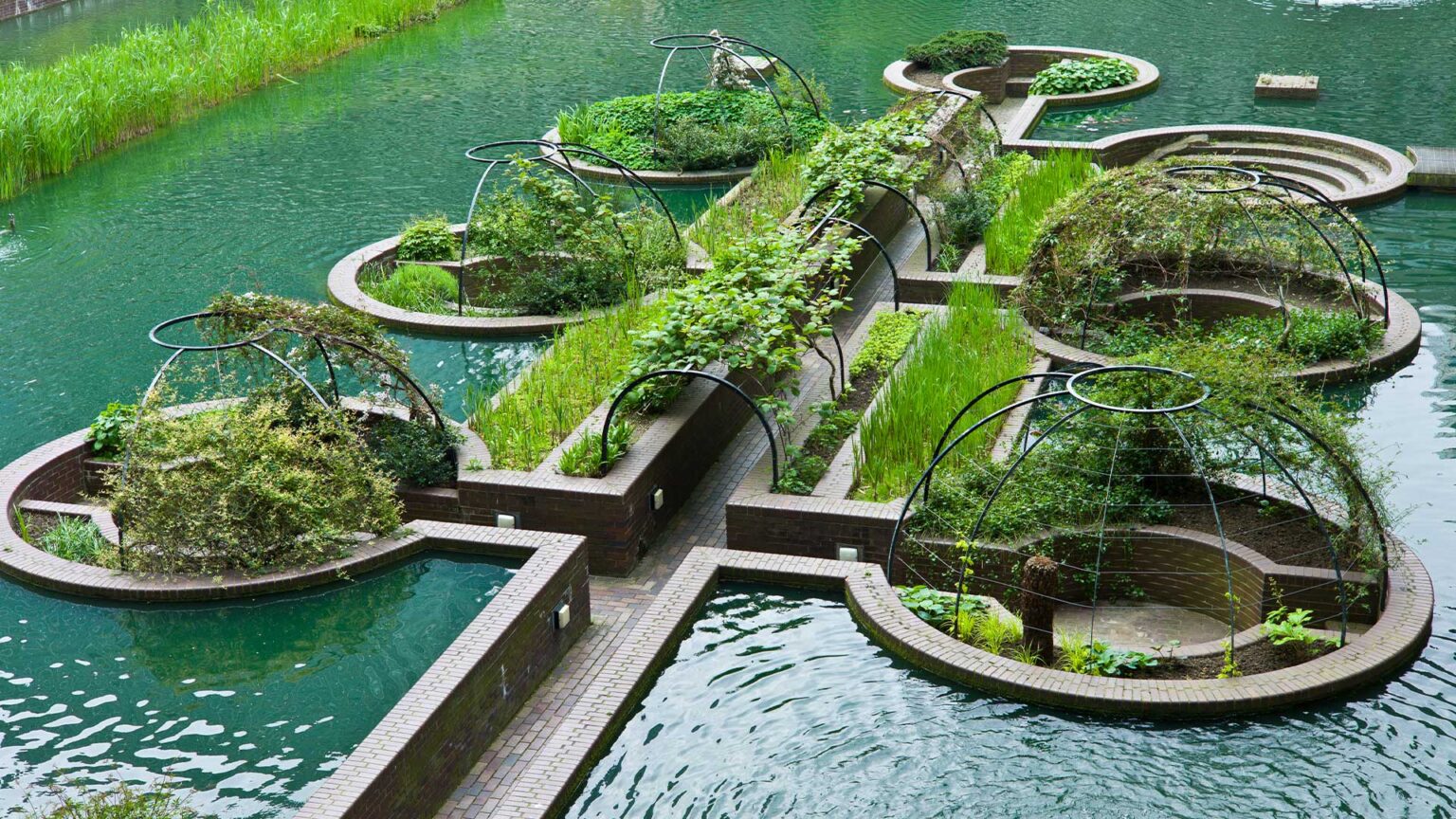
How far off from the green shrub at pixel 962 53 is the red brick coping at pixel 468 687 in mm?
16458

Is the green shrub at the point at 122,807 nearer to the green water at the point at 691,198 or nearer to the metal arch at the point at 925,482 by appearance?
the green water at the point at 691,198

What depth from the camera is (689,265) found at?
14695 mm

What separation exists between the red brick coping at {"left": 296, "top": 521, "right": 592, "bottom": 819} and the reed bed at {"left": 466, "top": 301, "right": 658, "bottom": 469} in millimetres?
1372

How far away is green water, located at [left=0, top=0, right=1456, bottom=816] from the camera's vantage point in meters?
7.54

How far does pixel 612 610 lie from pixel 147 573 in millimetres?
2984

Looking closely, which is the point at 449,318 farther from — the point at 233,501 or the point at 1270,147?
the point at 1270,147

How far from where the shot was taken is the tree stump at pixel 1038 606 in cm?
846

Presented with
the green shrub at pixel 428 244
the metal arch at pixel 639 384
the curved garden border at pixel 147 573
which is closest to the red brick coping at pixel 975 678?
the metal arch at pixel 639 384

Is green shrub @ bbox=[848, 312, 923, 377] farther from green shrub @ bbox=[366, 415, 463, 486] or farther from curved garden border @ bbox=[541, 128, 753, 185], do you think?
curved garden border @ bbox=[541, 128, 753, 185]

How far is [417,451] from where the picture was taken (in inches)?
421

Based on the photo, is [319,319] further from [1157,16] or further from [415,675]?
[1157,16]

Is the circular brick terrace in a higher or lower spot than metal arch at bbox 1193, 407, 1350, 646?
lower

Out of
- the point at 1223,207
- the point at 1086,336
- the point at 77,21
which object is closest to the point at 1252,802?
the point at 1086,336

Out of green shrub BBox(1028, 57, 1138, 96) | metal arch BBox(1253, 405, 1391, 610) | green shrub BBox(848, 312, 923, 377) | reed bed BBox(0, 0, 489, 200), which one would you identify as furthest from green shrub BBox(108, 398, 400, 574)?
green shrub BBox(1028, 57, 1138, 96)
